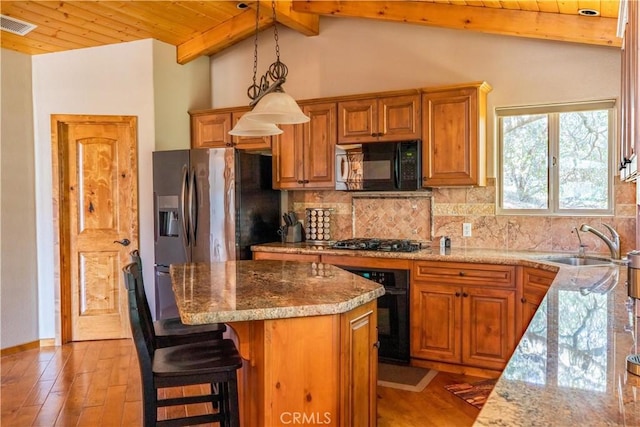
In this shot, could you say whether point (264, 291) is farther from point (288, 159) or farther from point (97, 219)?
point (97, 219)

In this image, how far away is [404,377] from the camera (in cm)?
355

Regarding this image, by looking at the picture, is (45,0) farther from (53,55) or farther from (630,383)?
(630,383)

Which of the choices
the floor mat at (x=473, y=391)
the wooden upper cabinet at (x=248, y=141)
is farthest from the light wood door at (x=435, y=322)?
the wooden upper cabinet at (x=248, y=141)

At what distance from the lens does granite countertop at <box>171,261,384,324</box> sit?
180 centimetres

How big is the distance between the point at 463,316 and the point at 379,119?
1.76m

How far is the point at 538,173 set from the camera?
3969 mm

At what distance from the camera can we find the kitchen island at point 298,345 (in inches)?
72.8

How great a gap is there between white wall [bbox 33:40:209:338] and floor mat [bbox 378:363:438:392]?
246cm

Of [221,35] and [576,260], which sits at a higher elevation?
[221,35]

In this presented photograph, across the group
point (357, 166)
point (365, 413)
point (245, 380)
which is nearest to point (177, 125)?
point (357, 166)

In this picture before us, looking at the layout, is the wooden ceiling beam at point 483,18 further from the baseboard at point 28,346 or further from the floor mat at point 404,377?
the baseboard at point 28,346

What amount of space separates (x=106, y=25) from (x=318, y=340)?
3.65m

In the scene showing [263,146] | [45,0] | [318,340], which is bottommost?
[318,340]

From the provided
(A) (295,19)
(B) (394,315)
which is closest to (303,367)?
(B) (394,315)
